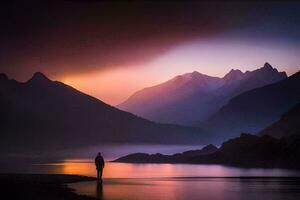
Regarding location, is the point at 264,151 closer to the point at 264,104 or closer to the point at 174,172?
the point at 174,172

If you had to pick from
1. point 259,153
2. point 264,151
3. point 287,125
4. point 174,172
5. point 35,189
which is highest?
point 287,125

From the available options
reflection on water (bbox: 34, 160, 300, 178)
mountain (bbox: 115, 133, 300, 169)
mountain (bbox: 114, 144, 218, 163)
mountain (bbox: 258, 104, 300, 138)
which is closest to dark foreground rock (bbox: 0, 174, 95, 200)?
reflection on water (bbox: 34, 160, 300, 178)

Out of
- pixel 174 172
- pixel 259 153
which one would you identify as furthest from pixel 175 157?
pixel 174 172

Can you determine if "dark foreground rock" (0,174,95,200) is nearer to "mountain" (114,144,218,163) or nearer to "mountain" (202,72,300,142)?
"mountain" (114,144,218,163)

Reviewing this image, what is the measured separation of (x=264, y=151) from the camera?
229 feet

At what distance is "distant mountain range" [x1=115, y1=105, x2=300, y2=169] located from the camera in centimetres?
6556

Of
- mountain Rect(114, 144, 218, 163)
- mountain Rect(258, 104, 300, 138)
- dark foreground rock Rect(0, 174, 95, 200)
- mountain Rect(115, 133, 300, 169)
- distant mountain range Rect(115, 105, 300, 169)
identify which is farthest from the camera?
mountain Rect(114, 144, 218, 163)

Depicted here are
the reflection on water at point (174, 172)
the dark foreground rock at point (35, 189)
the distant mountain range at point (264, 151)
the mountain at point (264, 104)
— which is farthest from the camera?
the mountain at point (264, 104)

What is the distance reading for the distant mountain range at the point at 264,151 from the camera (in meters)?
65.6

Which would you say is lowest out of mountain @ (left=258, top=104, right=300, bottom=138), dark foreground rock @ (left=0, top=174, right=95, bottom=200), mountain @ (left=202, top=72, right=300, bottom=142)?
dark foreground rock @ (left=0, top=174, right=95, bottom=200)

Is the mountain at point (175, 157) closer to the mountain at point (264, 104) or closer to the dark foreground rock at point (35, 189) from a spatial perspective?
the dark foreground rock at point (35, 189)

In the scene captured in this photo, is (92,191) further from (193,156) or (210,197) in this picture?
(193,156)

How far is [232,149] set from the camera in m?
77.2

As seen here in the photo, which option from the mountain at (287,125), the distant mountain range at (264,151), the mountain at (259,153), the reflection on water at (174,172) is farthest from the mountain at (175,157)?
the reflection on water at (174,172)
